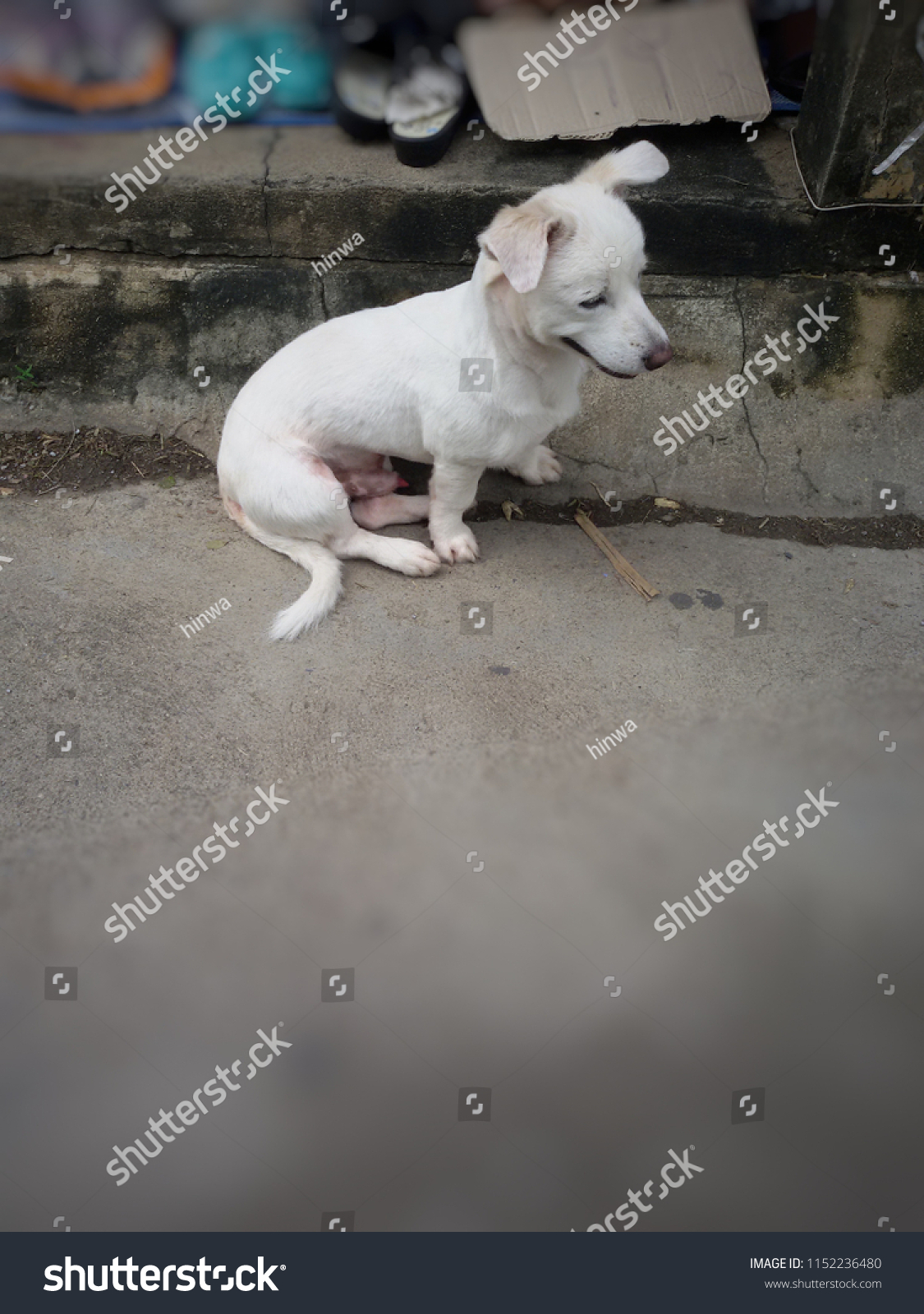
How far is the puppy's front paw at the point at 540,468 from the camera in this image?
378cm

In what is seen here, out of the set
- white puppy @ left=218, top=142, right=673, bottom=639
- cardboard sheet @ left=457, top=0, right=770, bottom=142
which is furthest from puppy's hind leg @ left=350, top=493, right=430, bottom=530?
cardboard sheet @ left=457, top=0, right=770, bottom=142

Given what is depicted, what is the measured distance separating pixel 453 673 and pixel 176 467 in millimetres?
1477

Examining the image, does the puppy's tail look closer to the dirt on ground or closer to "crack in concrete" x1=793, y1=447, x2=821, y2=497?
the dirt on ground

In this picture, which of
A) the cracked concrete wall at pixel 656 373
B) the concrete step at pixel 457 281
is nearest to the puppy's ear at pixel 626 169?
the concrete step at pixel 457 281

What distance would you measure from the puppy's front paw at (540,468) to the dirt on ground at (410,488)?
8cm

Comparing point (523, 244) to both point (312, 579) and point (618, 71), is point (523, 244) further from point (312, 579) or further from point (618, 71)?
point (618, 71)

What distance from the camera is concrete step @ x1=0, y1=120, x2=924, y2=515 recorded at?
384cm

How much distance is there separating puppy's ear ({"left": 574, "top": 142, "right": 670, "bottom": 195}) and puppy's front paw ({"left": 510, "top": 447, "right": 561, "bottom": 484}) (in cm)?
99

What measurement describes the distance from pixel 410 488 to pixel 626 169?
1.34 metres

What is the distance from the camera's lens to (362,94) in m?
4.00

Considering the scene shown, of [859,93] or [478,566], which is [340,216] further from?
[859,93]

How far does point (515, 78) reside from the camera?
392 cm

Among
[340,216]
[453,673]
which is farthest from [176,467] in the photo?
[453,673]

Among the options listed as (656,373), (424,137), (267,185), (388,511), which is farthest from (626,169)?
(267,185)
